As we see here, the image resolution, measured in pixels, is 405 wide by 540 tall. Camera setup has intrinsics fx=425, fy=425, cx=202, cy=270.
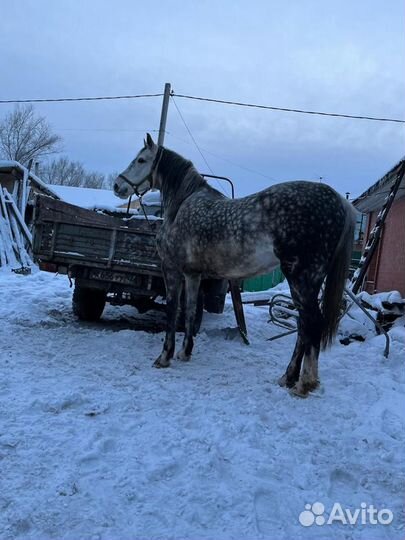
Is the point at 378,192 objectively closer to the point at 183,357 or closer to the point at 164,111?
the point at 183,357

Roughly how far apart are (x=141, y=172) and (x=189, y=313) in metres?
1.88

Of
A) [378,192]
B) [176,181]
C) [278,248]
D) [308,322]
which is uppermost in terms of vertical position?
[378,192]

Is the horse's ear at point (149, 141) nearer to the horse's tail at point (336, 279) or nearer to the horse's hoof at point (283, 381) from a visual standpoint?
the horse's tail at point (336, 279)

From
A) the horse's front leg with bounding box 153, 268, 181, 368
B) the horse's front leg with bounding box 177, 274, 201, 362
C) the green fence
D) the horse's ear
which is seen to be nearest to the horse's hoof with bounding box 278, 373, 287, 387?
the horse's front leg with bounding box 177, 274, 201, 362

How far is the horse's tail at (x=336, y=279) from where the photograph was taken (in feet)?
13.0

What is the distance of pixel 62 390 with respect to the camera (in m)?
3.53

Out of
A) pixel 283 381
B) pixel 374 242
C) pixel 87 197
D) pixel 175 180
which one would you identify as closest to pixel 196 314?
pixel 175 180

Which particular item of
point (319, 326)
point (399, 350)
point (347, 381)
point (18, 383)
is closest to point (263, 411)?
point (319, 326)

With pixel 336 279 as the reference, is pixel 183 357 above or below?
below

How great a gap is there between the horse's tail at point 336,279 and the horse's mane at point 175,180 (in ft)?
5.69

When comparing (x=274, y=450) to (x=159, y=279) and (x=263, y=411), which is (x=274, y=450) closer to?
(x=263, y=411)

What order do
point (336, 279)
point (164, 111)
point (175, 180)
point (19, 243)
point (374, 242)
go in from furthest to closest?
1. point (164, 111)
2. point (19, 243)
3. point (374, 242)
4. point (175, 180)
5. point (336, 279)

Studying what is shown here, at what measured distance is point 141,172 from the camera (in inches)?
211

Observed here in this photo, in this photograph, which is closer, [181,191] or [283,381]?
[283,381]
